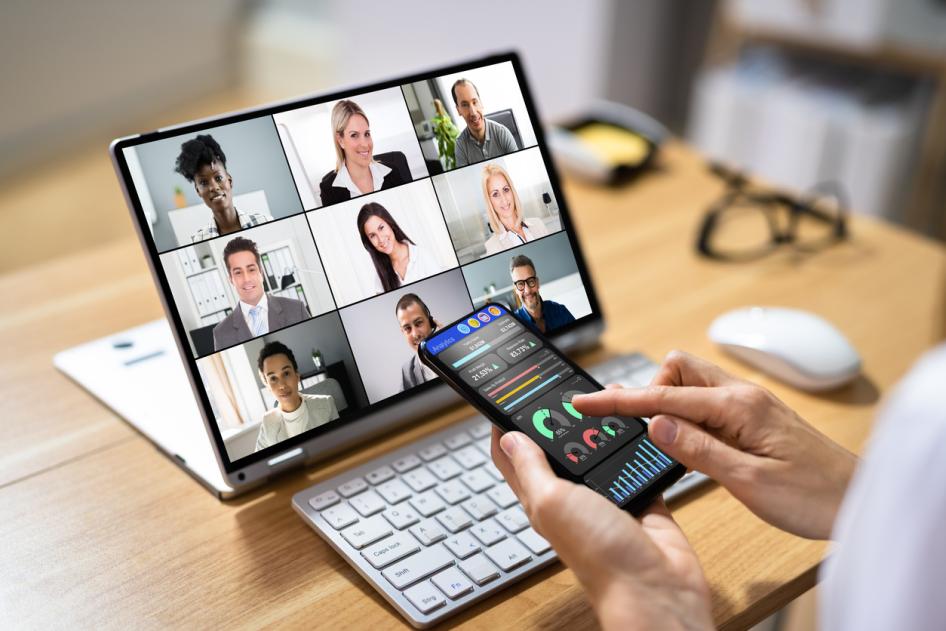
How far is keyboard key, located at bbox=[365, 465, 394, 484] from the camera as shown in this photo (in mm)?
695

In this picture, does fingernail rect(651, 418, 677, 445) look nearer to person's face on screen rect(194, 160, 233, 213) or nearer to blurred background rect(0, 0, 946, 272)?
person's face on screen rect(194, 160, 233, 213)

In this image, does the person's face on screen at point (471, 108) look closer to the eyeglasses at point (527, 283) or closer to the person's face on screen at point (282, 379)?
the eyeglasses at point (527, 283)

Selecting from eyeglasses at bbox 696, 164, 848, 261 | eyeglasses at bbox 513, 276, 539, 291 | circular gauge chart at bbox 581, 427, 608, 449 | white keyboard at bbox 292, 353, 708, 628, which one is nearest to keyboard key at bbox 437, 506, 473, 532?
white keyboard at bbox 292, 353, 708, 628

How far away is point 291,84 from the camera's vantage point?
3469 mm

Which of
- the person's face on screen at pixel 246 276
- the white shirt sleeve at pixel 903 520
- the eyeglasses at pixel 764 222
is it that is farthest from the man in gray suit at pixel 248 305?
the eyeglasses at pixel 764 222

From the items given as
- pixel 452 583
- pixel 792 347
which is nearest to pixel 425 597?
pixel 452 583

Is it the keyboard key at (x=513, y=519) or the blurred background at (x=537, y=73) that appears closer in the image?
the keyboard key at (x=513, y=519)

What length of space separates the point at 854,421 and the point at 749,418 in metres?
Answer: 0.26

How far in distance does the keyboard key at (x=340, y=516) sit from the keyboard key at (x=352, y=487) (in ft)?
0.05

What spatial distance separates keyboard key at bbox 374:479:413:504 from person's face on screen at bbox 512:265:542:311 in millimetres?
205

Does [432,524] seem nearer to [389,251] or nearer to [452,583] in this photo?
[452,583]

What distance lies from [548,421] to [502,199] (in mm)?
242

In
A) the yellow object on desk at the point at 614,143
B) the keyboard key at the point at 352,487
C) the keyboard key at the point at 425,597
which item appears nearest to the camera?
the keyboard key at the point at 425,597

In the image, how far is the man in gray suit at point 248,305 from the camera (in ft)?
2.17
